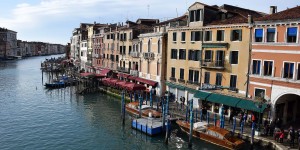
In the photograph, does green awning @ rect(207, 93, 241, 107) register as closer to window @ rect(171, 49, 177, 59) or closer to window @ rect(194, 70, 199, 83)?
window @ rect(194, 70, 199, 83)

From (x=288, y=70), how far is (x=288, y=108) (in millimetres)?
5301

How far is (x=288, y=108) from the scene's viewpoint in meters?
33.0

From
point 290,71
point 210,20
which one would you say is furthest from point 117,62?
point 290,71

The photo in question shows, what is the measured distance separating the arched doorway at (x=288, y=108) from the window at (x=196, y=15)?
14.1 m

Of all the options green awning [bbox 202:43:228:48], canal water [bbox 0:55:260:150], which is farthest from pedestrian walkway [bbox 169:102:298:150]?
green awning [bbox 202:43:228:48]

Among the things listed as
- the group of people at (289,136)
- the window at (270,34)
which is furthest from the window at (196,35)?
the group of people at (289,136)

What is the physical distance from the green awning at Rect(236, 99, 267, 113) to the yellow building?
167cm

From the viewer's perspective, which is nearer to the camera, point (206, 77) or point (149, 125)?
point (149, 125)

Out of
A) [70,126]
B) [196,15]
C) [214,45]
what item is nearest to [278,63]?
[214,45]

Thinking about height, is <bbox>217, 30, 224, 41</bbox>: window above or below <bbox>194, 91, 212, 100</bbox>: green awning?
above

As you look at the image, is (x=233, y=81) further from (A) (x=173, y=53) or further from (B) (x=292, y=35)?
(A) (x=173, y=53)

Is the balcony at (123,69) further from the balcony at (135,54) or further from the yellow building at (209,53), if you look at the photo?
the yellow building at (209,53)

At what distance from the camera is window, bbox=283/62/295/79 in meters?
29.5

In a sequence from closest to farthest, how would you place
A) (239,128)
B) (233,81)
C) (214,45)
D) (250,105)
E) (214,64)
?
(239,128) < (250,105) < (233,81) < (214,45) < (214,64)
